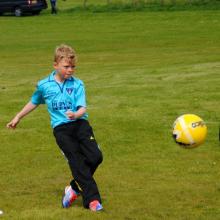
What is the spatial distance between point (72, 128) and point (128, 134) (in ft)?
14.5

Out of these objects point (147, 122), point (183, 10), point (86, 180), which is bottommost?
point (183, 10)

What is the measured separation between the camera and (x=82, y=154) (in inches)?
337

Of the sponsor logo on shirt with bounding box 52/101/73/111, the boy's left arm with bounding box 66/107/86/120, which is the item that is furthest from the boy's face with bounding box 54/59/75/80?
the boy's left arm with bounding box 66/107/86/120

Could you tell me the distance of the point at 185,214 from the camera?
324 inches

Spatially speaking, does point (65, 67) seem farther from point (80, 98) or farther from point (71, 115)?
point (71, 115)

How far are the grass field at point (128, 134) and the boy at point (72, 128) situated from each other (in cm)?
23

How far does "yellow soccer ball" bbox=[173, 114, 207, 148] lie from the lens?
9008 mm

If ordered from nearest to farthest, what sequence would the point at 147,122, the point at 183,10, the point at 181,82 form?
the point at 147,122 → the point at 181,82 → the point at 183,10

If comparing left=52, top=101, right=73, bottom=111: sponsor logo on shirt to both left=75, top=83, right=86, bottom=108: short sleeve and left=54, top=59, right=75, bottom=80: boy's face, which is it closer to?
left=75, top=83, right=86, bottom=108: short sleeve

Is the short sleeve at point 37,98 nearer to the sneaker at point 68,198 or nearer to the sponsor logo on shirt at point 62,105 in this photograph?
the sponsor logo on shirt at point 62,105

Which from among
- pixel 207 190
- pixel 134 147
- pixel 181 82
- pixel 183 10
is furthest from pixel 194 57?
pixel 183 10

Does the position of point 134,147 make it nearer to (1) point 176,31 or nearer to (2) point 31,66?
(2) point 31,66

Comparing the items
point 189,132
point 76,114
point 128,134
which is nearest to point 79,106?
point 76,114

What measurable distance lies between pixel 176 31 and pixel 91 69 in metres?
14.5
